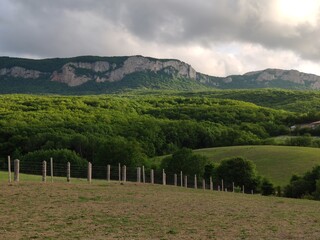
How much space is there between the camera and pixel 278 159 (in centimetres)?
9762

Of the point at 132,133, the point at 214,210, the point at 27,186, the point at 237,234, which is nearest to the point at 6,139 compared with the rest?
the point at 132,133

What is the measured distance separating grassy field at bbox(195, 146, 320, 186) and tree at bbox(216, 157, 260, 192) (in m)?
5.14

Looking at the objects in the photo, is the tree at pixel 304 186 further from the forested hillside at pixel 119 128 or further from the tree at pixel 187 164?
the forested hillside at pixel 119 128

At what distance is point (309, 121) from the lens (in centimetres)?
17350

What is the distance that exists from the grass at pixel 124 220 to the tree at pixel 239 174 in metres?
55.8

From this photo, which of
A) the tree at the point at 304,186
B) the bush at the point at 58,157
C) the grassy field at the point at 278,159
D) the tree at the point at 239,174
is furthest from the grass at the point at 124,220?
the grassy field at the point at 278,159

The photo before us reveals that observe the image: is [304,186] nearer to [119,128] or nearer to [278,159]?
[278,159]

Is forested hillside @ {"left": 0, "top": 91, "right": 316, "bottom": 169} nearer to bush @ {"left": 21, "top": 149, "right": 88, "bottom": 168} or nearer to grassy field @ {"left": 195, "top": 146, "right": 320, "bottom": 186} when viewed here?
bush @ {"left": 21, "top": 149, "right": 88, "bottom": 168}

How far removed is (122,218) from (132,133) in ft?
384

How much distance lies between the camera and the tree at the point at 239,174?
80287 millimetres

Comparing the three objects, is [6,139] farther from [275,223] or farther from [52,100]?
[275,223]

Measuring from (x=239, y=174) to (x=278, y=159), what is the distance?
786 inches

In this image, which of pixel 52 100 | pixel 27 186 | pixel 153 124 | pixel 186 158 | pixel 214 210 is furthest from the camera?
pixel 52 100

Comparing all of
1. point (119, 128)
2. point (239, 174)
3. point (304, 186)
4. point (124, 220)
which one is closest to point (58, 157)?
point (239, 174)
